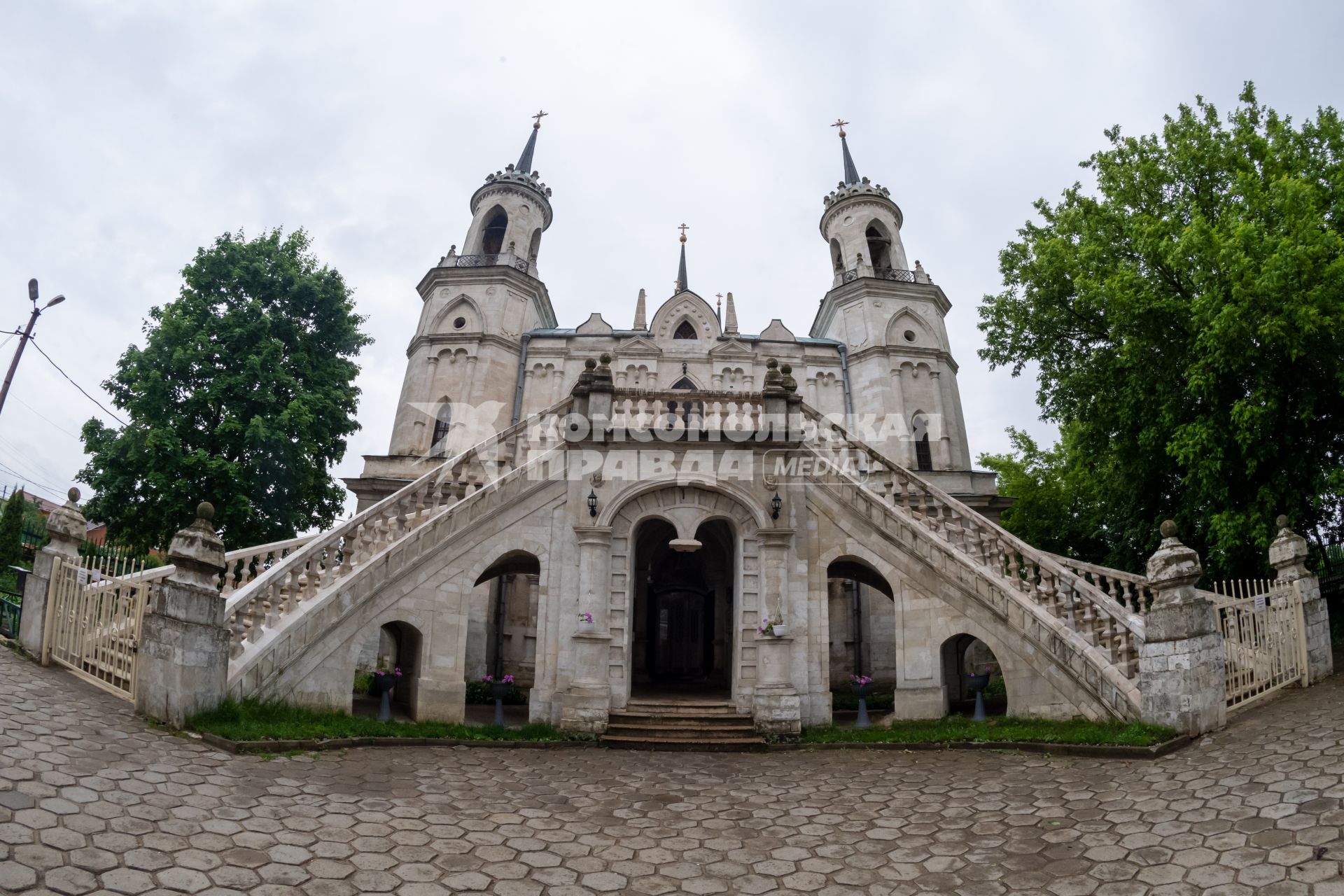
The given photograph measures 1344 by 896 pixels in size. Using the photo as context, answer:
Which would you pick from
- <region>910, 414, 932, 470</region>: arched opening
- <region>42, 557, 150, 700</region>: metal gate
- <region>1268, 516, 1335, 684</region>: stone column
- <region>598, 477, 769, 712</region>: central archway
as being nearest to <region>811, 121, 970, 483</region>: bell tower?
<region>910, 414, 932, 470</region>: arched opening

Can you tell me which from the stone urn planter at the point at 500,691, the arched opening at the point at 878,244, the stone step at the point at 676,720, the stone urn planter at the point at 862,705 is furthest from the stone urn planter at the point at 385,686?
the arched opening at the point at 878,244

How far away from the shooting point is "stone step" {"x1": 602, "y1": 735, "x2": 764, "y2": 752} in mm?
12164

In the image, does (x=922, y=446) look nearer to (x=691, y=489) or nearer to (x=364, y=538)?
(x=691, y=489)

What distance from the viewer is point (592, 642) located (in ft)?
43.2

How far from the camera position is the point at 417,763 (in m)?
9.95

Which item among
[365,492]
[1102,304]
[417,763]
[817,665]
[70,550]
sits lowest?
[417,763]

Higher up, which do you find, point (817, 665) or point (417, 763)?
point (817, 665)

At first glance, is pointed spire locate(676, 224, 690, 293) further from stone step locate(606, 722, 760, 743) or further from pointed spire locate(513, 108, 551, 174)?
stone step locate(606, 722, 760, 743)

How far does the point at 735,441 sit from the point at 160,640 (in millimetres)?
9342

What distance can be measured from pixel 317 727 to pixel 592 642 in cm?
438

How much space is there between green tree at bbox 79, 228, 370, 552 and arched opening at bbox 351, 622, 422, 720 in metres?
4.89

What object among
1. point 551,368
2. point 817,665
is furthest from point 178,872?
point 551,368

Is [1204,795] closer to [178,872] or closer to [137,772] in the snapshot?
[178,872]

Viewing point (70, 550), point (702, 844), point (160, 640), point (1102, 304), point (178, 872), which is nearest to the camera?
point (178, 872)
